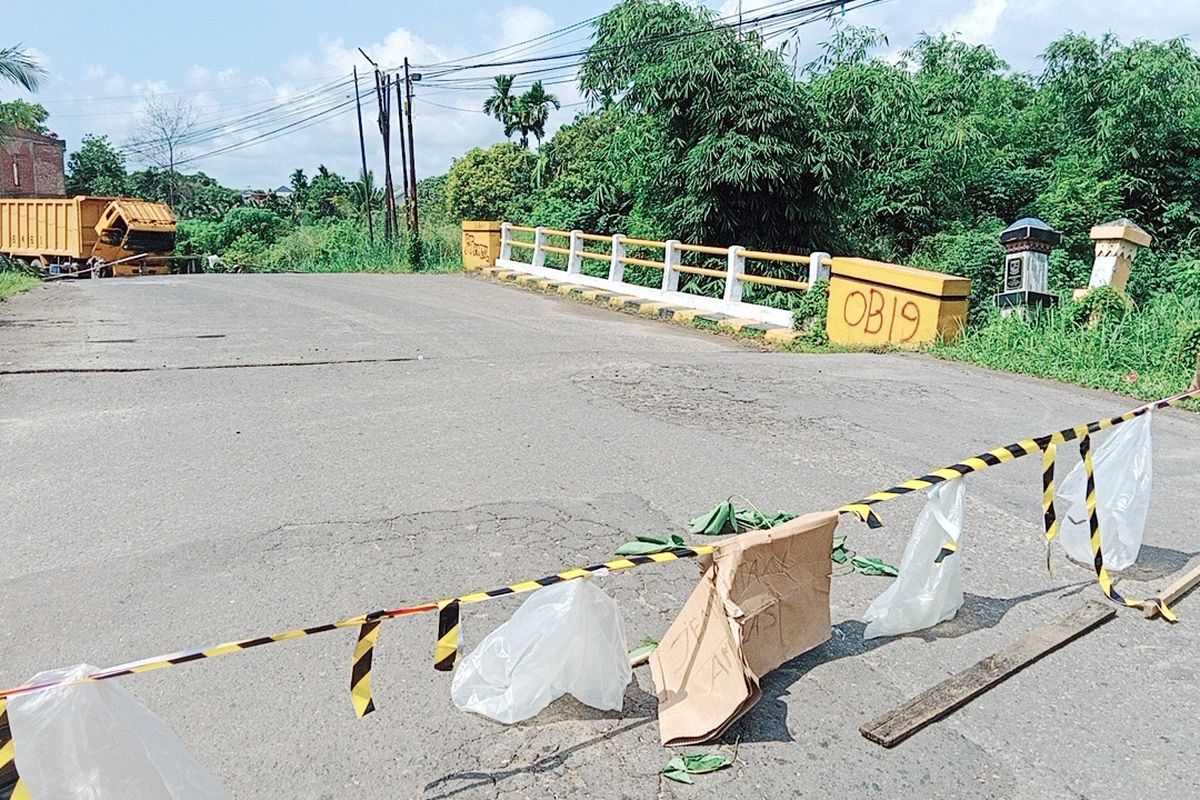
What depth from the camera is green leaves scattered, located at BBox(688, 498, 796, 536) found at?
505 cm


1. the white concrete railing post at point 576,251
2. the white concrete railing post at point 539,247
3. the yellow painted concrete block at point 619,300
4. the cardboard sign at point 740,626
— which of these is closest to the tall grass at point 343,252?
the white concrete railing post at point 539,247

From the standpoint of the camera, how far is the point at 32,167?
172 ft

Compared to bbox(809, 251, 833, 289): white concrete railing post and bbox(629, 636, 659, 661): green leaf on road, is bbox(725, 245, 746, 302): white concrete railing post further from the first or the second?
bbox(629, 636, 659, 661): green leaf on road

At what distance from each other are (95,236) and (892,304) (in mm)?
25751

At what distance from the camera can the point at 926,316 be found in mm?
11359

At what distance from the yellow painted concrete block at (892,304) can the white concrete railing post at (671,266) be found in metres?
4.04

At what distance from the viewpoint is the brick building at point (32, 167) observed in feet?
167

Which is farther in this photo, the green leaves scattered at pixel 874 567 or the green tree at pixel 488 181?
the green tree at pixel 488 181

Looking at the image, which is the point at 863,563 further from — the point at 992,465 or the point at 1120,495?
the point at 1120,495

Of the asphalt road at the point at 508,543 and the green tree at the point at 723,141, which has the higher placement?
the green tree at the point at 723,141

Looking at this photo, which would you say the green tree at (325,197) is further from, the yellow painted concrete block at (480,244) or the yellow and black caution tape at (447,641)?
the yellow and black caution tape at (447,641)

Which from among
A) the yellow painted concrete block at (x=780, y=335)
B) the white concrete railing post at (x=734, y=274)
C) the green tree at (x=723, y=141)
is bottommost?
the yellow painted concrete block at (x=780, y=335)

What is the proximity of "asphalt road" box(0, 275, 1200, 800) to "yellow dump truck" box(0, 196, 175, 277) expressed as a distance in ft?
66.1

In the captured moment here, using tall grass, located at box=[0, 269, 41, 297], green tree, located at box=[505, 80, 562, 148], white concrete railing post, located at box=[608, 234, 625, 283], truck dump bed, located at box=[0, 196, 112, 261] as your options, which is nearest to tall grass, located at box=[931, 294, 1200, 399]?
white concrete railing post, located at box=[608, 234, 625, 283]
